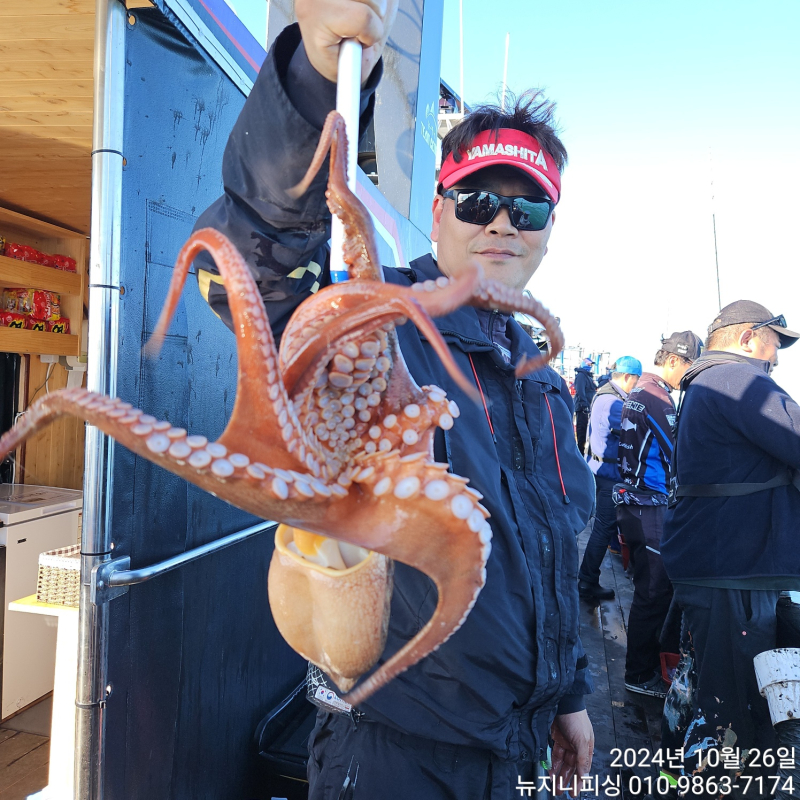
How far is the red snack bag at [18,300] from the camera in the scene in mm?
4461

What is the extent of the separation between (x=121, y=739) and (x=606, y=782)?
3.29 metres

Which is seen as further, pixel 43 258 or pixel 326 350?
pixel 43 258

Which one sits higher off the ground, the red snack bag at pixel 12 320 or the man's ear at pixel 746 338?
the red snack bag at pixel 12 320

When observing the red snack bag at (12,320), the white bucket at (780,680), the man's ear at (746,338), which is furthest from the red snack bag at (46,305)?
the white bucket at (780,680)

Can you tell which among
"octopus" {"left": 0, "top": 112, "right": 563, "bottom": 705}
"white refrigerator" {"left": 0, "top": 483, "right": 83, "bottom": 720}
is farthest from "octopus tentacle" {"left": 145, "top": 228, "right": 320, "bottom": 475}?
"white refrigerator" {"left": 0, "top": 483, "right": 83, "bottom": 720}

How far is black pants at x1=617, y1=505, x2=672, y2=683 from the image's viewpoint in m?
4.46

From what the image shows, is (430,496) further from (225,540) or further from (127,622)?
(225,540)

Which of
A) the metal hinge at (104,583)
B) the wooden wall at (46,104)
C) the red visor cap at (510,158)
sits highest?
the wooden wall at (46,104)

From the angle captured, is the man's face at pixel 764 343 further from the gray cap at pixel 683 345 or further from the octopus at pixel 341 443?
the octopus at pixel 341 443

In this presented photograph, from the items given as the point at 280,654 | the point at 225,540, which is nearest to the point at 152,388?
the point at 225,540

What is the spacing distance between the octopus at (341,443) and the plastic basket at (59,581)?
8.27 feet

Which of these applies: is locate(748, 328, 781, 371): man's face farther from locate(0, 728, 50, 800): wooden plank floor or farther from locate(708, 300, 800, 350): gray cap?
locate(0, 728, 50, 800): wooden plank floor

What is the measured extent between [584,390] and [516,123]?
10.8m

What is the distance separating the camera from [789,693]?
260cm
